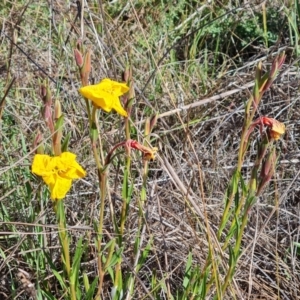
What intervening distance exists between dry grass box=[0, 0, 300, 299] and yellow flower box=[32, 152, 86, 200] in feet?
0.66

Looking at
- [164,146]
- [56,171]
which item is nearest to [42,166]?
[56,171]

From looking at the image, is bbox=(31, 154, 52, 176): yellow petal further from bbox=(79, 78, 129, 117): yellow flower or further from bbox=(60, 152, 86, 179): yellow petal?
bbox=(79, 78, 129, 117): yellow flower

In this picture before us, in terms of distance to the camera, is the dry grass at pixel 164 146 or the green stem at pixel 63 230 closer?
the green stem at pixel 63 230

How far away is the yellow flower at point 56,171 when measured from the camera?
1.07 m

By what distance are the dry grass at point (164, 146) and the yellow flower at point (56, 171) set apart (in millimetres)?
202

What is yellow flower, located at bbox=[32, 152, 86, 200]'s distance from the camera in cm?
107

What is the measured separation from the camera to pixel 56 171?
42.3 inches

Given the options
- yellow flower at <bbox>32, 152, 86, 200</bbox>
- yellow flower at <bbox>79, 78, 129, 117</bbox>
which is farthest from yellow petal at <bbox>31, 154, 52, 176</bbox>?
yellow flower at <bbox>79, 78, 129, 117</bbox>

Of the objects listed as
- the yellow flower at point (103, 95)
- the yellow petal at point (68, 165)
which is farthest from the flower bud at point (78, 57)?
the yellow petal at point (68, 165)

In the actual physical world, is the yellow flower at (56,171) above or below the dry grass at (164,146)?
above

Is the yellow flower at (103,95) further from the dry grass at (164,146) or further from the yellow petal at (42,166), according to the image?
the dry grass at (164,146)

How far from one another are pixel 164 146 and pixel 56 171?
101 cm

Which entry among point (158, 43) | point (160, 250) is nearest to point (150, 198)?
point (160, 250)

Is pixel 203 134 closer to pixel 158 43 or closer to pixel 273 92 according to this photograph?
pixel 273 92
